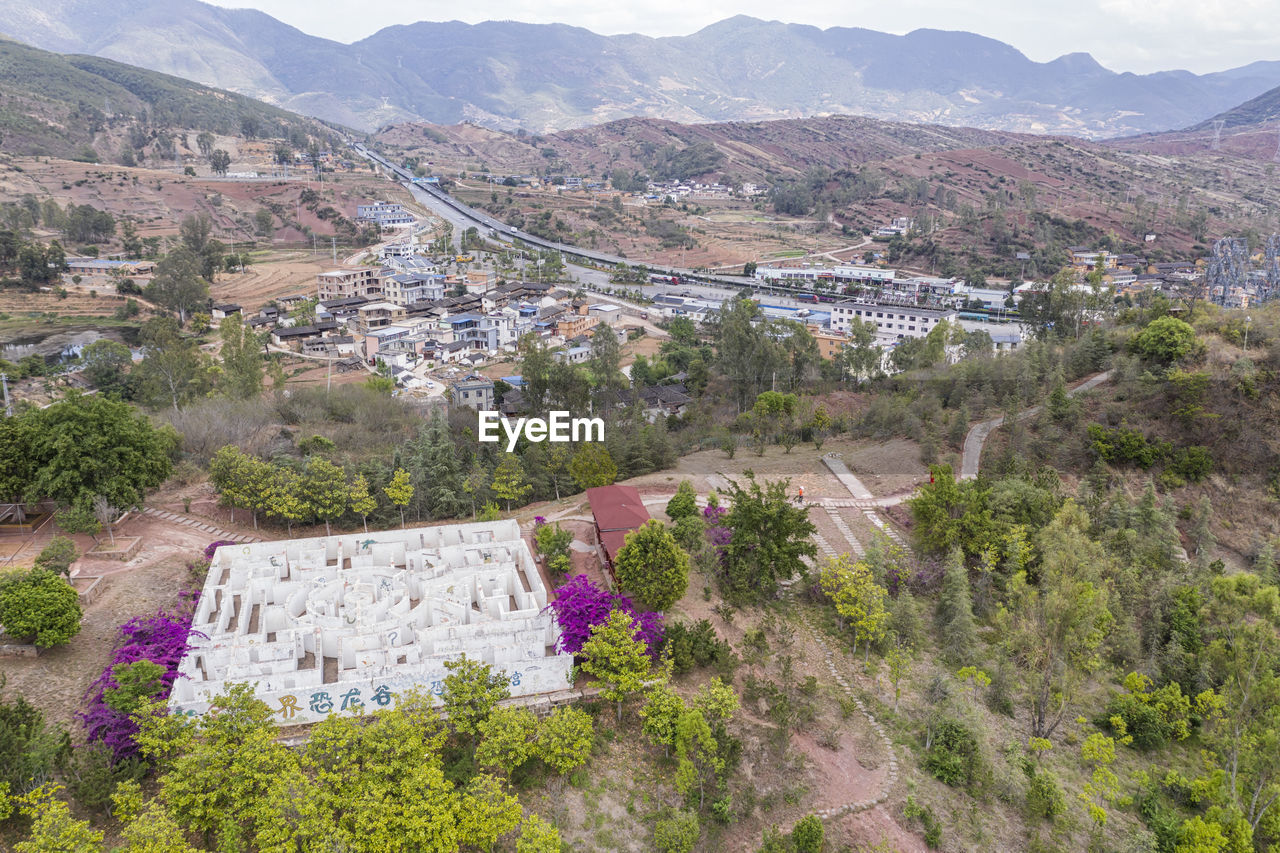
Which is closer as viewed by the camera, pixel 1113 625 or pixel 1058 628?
pixel 1058 628

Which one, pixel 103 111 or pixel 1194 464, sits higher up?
pixel 103 111

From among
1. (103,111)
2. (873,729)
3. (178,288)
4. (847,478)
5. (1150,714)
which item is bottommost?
(1150,714)

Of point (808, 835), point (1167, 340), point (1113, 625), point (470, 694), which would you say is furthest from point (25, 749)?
point (1167, 340)

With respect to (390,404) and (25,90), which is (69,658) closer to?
(390,404)

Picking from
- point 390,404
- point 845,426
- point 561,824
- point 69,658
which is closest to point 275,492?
point 69,658

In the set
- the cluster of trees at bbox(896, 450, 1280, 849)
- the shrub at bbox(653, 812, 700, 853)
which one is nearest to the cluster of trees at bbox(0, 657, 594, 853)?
the shrub at bbox(653, 812, 700, 853)

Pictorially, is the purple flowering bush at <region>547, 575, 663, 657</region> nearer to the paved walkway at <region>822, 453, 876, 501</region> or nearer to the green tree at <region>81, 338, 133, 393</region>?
the paved walkway at <region>822, 453, 876, 501</region>

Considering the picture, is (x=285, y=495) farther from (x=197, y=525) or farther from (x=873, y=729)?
(x=873, y=729)
